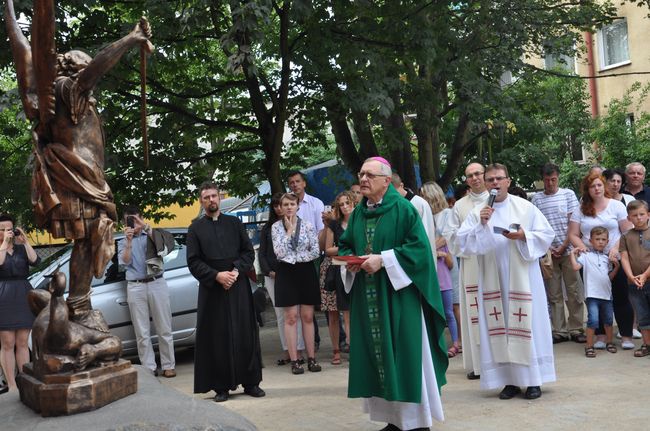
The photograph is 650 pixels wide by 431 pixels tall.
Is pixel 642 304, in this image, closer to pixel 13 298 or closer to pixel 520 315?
pixel 520 315

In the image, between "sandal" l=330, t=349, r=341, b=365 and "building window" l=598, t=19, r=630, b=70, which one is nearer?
"sandal" l=330, t=349, r=341, b=365

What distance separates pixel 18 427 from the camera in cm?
484

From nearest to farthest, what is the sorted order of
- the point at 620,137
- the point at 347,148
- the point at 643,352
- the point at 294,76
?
the point at 643,352 < the point at 294,76 < the point at 347,148 < the point at 620,137

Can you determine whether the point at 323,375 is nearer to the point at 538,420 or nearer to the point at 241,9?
the point at 538,420

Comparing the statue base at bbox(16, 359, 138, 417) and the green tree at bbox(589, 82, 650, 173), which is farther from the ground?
the green tree at bbox(589, 82, 650, 173)

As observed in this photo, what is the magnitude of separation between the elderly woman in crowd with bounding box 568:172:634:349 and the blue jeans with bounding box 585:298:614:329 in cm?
31

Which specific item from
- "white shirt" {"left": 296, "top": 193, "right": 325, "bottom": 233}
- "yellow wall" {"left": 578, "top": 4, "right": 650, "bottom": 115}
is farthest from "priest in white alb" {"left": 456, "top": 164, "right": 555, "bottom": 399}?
"yellow wall" {"left": 578, "top": 4, "right": 650, "bottom": 115}

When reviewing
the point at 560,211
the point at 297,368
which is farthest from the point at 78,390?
the point at 560,211

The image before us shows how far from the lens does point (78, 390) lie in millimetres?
4918

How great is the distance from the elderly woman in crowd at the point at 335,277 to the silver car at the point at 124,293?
192 cm

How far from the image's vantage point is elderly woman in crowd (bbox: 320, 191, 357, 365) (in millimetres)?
10375

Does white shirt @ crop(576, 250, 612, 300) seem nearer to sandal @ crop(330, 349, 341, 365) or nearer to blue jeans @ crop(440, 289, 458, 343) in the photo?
blue jeans @ crop(440, 289, 458, 343)

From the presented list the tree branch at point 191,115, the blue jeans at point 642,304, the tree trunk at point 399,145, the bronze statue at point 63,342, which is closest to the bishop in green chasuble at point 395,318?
the bronze statue at point 63,342

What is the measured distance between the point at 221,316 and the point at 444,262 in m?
3.20
